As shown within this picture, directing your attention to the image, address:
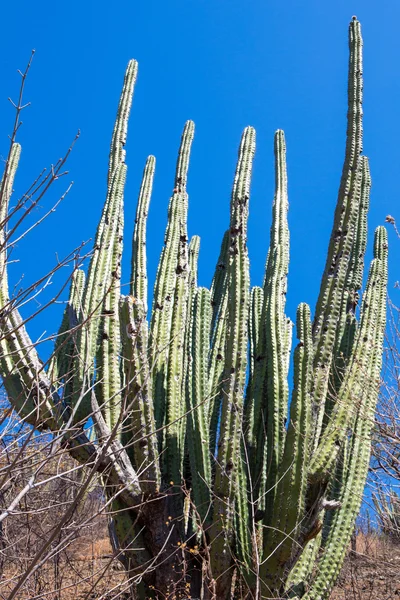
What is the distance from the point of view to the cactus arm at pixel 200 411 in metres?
5.00

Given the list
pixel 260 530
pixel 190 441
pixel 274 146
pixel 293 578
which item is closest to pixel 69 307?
pixel 190 441

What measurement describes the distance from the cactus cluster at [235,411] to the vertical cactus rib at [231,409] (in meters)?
0.01

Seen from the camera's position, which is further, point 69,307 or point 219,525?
point 69,307

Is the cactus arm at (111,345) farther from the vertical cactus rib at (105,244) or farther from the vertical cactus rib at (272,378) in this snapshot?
the vertical cactus rib at (272,378)

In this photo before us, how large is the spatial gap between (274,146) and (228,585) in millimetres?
4452

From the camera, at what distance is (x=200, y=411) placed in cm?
505

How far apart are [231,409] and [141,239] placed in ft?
8.35

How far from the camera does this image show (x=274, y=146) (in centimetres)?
709

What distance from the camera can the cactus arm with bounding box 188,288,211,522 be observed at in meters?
5.00

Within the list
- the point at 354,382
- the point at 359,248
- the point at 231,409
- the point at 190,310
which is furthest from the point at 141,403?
the point at 359,248

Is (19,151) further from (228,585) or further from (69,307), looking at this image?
(228,585)

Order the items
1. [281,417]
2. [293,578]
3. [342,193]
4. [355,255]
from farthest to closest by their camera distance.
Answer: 1. [355,255]
2. [342,193]
3. [281,417]
4. [293,578]

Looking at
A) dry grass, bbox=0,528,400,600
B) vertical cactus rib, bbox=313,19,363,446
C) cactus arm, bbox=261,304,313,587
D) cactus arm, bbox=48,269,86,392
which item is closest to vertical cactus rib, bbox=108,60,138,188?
cactus arm, bbox=48,269,86,392

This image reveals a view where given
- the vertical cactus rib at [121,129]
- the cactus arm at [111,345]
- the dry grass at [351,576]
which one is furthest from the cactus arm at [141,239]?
the dry grass at [351,576]
